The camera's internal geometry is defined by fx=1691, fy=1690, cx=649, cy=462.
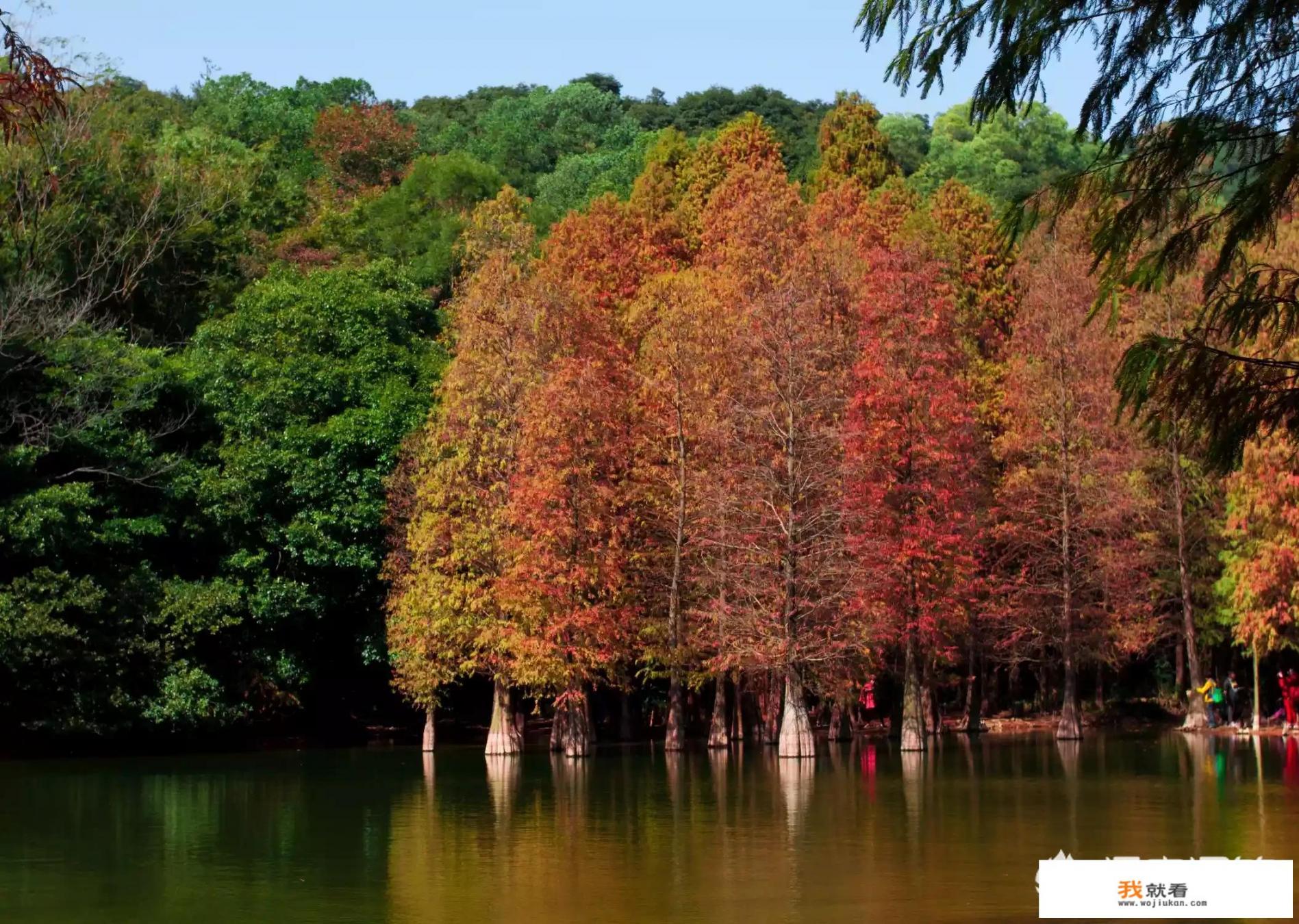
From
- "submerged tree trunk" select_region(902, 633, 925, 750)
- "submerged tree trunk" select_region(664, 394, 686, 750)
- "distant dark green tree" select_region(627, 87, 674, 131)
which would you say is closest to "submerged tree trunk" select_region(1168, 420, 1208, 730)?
"submerged tree trunk" select_region(902, 633, 925, 750)

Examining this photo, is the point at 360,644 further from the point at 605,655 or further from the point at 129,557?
the point at 605,655

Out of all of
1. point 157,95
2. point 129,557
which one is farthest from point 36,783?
point 157,95

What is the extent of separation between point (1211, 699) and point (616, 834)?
2588cm

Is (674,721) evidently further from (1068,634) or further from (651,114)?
(651,114)

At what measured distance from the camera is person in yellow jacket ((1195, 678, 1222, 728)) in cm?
4253

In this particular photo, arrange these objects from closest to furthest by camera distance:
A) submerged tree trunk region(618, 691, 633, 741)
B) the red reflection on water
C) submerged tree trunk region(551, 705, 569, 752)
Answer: the red reflection on water
submerged tree trunk region(551, 705, 569, 752)
submerged tree trunk region(618, 691, 633, 741)

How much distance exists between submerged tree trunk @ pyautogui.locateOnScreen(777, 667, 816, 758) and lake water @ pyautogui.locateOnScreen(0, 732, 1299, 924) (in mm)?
852

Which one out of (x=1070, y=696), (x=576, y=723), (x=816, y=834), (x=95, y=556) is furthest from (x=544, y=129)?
(x=816, y=834)

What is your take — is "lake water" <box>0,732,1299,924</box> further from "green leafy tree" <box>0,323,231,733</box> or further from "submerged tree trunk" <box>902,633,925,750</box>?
"green leafy tree" <box>0,323,231,733</box>

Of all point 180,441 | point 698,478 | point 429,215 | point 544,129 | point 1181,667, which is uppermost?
point 544,129

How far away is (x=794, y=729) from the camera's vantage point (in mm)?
35406

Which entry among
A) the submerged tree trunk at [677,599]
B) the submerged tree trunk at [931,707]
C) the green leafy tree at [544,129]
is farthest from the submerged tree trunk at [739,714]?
the green leafy tree at [544,129]

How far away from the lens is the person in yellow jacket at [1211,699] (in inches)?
1674

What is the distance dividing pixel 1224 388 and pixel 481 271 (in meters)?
30.0
